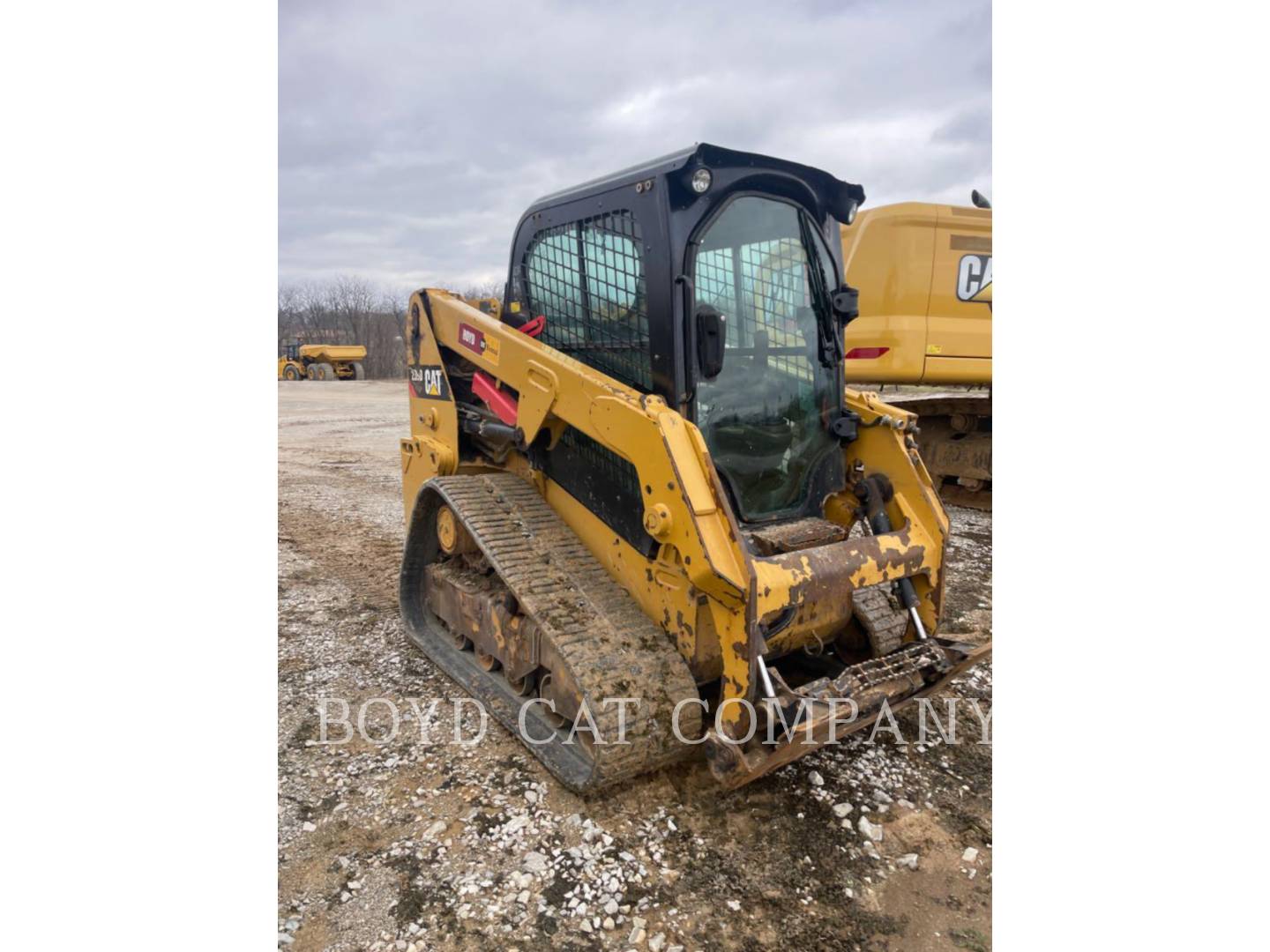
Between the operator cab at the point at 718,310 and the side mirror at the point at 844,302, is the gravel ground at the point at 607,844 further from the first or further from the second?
the side mirror at the point at 844,302

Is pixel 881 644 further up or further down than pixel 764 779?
further up

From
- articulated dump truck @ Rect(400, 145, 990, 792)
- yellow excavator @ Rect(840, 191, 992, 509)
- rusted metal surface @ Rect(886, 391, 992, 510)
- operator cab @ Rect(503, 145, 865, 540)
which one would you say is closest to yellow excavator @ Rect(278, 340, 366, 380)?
rusted metal surface @ Rect(886, 391, 992, 510)

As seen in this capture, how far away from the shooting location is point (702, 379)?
3.07 metres

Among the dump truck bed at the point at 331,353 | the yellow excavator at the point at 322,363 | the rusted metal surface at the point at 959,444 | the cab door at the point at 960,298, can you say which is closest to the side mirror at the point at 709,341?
the cab door at the point at 960,298

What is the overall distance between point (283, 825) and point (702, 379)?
2294 mm

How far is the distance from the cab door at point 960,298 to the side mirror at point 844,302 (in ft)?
12.1

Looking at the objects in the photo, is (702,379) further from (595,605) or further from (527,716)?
(527,716)

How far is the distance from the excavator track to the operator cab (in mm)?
274

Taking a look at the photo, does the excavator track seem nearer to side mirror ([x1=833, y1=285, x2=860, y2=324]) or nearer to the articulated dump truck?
the articulated dump truck

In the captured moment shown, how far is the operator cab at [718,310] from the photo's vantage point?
2.98m

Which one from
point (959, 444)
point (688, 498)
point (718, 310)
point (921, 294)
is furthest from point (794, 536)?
point (959, 444)

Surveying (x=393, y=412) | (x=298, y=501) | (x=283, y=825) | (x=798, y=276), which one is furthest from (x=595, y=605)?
(x=393, y=412)

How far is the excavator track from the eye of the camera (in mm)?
2777

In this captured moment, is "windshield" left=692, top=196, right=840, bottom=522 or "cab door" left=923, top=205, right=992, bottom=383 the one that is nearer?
"windshield" left=692, top=196, right=840, bottom=522
